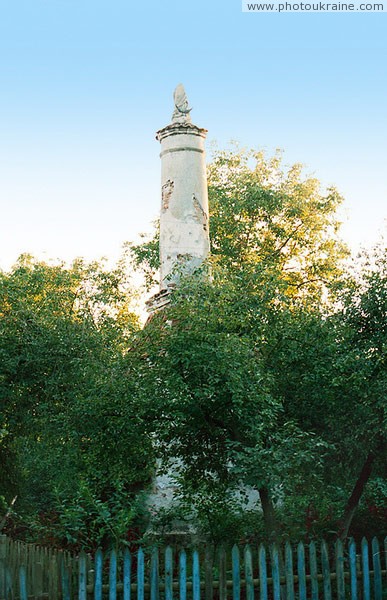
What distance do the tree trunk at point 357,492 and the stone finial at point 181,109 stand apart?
37.4 ft

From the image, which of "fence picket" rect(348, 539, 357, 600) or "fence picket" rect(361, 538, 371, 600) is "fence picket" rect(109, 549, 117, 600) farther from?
"fence picket" rect(361, 538, 371, 600)

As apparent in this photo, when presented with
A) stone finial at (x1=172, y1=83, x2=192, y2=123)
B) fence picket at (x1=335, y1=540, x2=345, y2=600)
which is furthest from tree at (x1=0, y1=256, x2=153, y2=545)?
stone finial at (x1=172, y1=83, x2=192, y2=123)

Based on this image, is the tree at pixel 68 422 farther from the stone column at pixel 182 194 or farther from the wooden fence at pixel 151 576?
the stone column at pixel 182 194

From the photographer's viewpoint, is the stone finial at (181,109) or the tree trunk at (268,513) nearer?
the tree trunk at (268,513)

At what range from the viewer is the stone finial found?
21766mm

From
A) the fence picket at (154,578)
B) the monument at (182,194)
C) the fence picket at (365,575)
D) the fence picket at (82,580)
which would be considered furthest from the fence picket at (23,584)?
the monument at (182,194)

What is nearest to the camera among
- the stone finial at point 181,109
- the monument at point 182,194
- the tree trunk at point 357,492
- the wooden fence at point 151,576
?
the wooden fence at point 151,576

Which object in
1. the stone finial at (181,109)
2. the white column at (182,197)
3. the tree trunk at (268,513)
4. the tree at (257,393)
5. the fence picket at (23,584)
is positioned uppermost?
the stone finial at (181,109)

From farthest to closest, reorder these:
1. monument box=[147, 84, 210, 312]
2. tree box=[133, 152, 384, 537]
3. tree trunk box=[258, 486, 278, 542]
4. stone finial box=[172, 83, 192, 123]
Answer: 1. stone finial box=[172, 83, 192, 123]
2. monument box=[147, 84, 210, 312]
3. tree trunk box=[258, 486, 278, 542]
4. tree box=[133, 152, 384, 537]

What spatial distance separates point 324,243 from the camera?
3122 centimetres

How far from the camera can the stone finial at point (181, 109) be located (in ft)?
71.4

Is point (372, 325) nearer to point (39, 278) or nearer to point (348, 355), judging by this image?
point (348, 355)

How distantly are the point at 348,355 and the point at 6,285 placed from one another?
11866 millimetres

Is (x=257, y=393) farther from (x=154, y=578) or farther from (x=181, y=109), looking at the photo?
(x=181, y=109)
